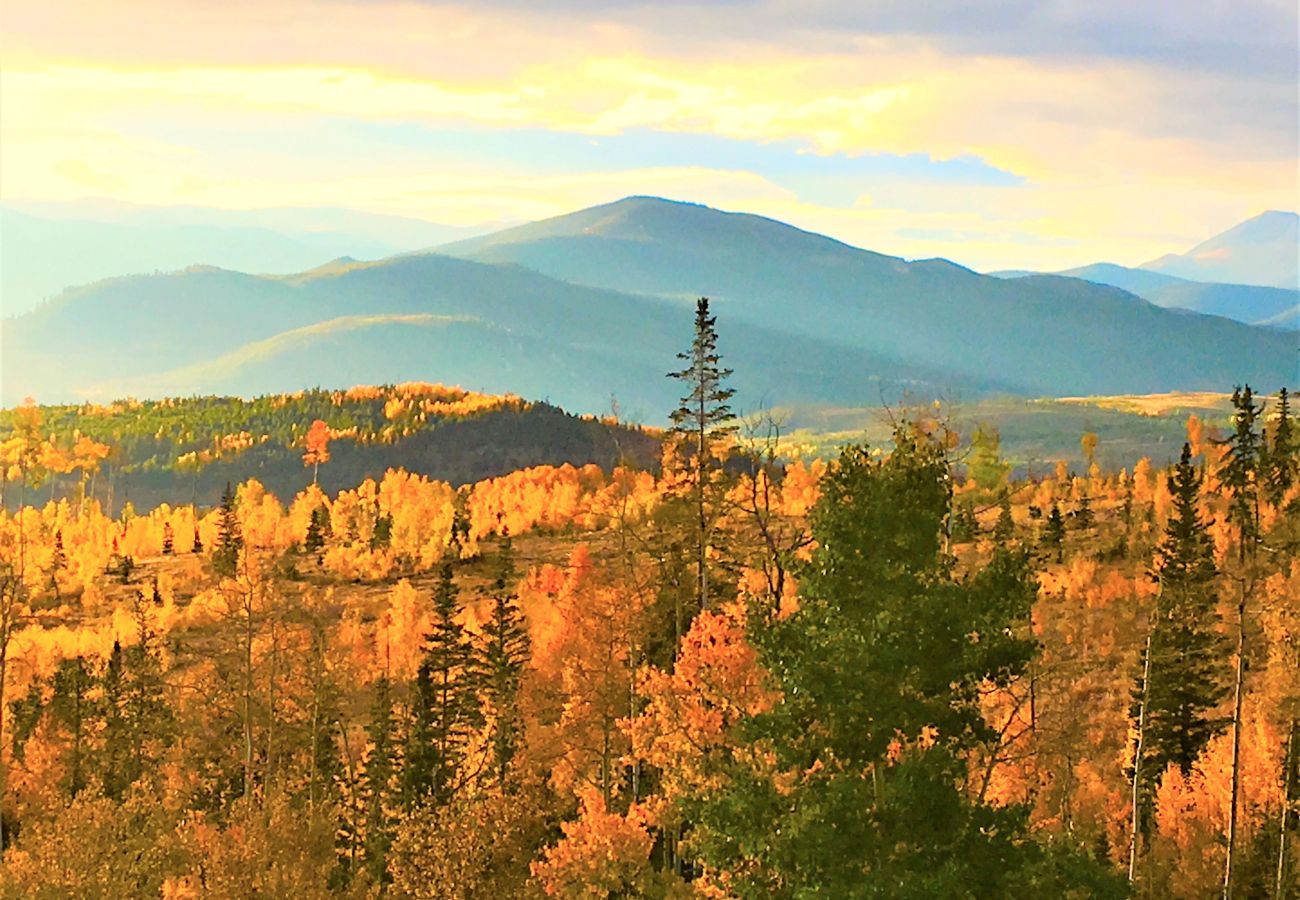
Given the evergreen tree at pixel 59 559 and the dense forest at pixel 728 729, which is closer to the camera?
the dense forest at pixel 728 729

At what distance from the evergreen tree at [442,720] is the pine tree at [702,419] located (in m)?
18.0

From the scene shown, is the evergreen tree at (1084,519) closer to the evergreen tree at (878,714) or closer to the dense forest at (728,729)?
the dense forest at (728,729)

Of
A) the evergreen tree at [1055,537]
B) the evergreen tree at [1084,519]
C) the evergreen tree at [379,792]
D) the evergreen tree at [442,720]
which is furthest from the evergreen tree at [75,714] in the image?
the evergreen tree at [1084,519]

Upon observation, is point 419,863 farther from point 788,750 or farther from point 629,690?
point 788,750

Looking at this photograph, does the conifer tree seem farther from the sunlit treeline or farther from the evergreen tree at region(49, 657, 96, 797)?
the evergreen tree at region(49, 657, 96, 797)

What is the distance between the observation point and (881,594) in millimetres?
24281

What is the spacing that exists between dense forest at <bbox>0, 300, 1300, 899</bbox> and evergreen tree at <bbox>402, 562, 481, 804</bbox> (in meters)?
0.20

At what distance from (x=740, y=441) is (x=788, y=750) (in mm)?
22896

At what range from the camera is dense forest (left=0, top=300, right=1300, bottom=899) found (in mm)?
24047

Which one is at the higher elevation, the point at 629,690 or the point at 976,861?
the point at 976,861

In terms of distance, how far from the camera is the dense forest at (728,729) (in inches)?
947

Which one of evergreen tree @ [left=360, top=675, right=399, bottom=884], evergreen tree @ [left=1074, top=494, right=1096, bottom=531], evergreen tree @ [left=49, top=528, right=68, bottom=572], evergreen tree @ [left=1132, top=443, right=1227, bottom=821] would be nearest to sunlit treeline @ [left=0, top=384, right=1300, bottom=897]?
evergreen tree @ [left=360, top=675, right=399, bottom=884]

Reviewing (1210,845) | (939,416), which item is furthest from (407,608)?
(939,416)

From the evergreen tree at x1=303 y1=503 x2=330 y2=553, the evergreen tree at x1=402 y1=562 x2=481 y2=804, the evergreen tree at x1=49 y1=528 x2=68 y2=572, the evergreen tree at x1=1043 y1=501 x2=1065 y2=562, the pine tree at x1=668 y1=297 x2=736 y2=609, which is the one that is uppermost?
the pine tree at x1=668 y1=297 x2=736 y2=609
